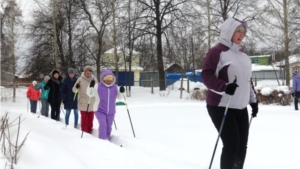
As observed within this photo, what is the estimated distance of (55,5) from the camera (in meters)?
23.0

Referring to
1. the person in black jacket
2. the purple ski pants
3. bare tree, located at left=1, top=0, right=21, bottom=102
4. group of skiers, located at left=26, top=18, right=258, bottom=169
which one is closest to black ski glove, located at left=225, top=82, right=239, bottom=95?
group of skiers, located at left=26, top=18, right=258, bottom=169

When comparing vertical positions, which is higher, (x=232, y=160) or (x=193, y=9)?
(x=193, y=9)

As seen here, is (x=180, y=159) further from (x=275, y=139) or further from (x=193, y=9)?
(x=193, y=9)

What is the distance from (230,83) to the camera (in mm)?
3139

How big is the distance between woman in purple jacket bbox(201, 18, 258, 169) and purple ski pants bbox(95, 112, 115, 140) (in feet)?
11.3

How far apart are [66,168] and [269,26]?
24.6 metres

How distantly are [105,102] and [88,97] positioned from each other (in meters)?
1.62

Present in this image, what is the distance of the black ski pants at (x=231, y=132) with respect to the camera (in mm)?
3228

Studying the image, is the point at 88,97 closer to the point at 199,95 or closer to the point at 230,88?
the point at 230,88

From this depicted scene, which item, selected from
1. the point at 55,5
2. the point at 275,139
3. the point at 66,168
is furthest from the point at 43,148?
the point at 55,5

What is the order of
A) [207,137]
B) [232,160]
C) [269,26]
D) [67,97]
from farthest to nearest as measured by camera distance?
[269,26] < [67,97] < [207,137] < [232,160]

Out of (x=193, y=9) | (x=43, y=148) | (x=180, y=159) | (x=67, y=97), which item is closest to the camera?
(x=43, y=148)

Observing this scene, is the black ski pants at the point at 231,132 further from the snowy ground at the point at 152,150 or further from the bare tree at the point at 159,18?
the bare tree at the point at 159,18

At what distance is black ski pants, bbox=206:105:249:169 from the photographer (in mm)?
3228
